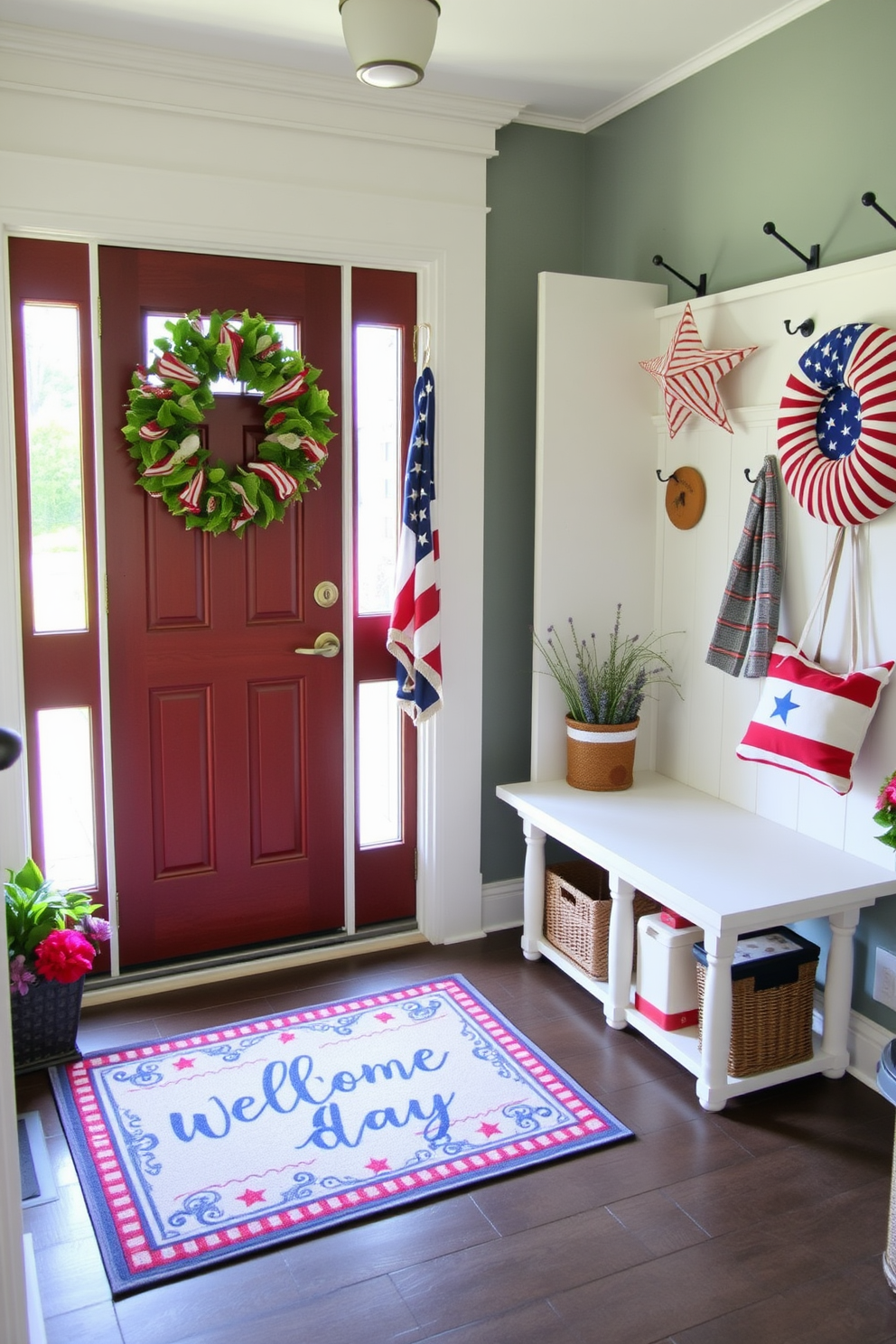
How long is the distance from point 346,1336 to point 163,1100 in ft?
2.79

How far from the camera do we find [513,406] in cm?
345

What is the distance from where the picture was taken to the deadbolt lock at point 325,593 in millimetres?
3250

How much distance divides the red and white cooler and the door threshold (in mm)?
900

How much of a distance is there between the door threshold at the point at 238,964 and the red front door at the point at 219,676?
48mm

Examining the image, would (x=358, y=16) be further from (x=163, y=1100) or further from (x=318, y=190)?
(x=163, y=1100)

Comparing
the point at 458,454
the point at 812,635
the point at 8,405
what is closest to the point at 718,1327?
the point at 812,635

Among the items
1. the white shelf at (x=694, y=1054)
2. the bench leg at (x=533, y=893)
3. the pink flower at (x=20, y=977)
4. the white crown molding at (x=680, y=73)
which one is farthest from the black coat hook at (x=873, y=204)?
the pink flower at (x=20, y=977)

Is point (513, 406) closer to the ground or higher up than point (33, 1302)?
higher up

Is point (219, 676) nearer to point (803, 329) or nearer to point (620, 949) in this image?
point (620, 949)

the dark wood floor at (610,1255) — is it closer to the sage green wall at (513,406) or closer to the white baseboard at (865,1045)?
the white baseboard at (865,1045)

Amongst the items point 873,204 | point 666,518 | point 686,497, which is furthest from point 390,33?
point 666,518

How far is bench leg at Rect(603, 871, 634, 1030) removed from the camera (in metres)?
2.82

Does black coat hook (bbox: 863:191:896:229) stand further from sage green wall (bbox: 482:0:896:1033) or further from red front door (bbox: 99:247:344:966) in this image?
red front door (bbox: 99:247:344:966)

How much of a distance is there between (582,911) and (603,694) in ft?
2.08
